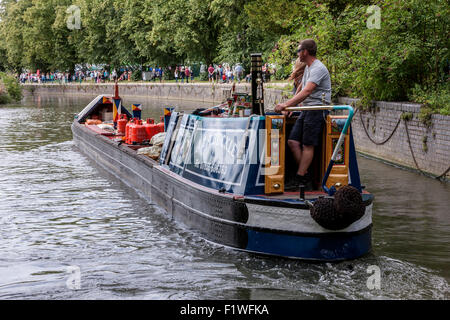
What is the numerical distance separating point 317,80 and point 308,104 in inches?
14.0

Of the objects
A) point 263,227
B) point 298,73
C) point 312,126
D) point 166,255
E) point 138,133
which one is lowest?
point 166,255

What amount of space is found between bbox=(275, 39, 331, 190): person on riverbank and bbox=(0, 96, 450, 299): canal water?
4.31 ft

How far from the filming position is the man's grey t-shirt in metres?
7.40

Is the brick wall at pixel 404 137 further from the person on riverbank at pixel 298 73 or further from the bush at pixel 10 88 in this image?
the bush at pixel 10 88

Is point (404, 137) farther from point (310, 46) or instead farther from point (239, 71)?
point (239, 71)

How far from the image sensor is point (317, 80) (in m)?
7.40

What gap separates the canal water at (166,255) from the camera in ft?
22.8

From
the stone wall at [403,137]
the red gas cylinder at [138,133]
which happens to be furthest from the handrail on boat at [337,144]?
the red gas cylinder at [138,133]

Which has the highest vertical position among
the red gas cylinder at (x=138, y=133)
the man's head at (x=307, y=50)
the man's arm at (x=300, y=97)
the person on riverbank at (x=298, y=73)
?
the man's head at (x=307, y=50)

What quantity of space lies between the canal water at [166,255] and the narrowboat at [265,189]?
25cm

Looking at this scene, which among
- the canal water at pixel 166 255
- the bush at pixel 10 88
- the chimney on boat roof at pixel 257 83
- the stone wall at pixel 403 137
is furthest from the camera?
the bush at pixel 10 88

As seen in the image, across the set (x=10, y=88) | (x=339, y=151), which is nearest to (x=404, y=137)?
(x=339, y=151)

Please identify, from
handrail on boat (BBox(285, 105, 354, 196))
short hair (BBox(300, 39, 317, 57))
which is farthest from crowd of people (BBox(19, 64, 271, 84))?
handrail on boat (BBox(285, 105, 354, 196))
